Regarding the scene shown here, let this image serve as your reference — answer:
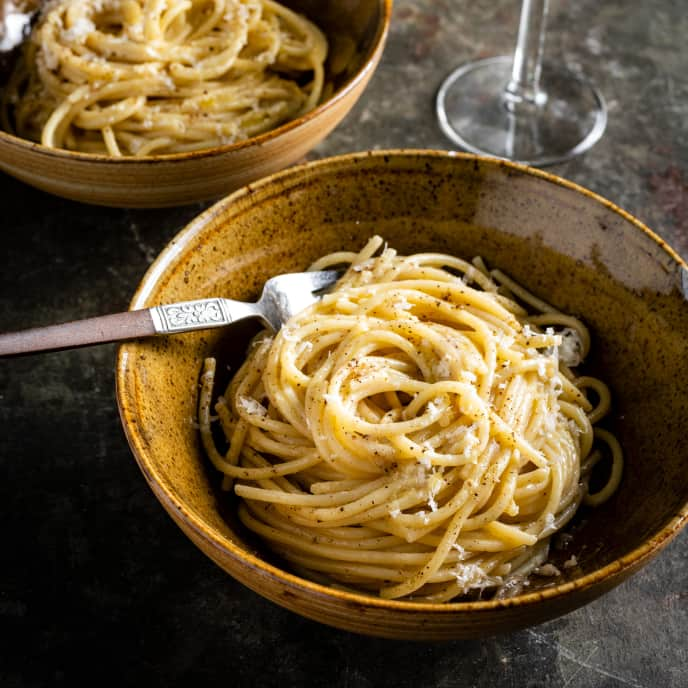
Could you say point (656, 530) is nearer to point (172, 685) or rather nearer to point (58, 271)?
point (172, 685)

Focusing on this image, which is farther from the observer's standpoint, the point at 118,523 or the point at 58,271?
the point at 58,271

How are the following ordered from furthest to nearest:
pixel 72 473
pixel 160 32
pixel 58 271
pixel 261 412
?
1. pixel 160 32
2. pixel 58 271
3. pixel 72 473
4. pixel 261 412

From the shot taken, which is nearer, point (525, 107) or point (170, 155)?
point (170, 155)

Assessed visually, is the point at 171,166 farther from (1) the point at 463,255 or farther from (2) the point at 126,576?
(2) the point at 126,576

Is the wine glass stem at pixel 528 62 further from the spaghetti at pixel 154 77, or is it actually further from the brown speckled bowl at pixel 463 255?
the brown speckled bowl at pixel 463 255

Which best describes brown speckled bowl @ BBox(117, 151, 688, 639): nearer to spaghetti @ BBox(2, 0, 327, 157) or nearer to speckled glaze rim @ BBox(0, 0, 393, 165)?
speckled glaze rim @ BBox(0, 0, 393, 165)

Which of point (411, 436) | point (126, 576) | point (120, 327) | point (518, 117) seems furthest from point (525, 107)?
point (126, 576)

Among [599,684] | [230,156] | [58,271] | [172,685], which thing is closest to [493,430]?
[599,684]
